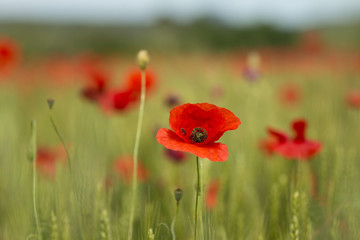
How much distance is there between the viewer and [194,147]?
0.48 m

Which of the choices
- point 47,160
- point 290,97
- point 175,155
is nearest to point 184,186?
point 175,155

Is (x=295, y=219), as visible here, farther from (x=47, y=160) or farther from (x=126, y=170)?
(x=47, y=160)

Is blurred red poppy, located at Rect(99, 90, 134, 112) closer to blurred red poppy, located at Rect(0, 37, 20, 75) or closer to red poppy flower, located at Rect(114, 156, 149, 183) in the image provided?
red poppy flower, located at Rect(114, 156, 149, 183)

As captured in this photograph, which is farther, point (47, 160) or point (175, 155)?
point (47, 160)

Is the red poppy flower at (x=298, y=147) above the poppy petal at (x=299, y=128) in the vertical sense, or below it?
below

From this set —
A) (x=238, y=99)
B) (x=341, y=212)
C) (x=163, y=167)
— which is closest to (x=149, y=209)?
(x=341, y=212)

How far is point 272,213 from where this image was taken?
705 millimetres

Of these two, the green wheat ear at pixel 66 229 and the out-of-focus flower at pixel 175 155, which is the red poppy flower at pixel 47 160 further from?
the green wheat ear at pixel 66 229

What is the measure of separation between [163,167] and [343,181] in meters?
0.56

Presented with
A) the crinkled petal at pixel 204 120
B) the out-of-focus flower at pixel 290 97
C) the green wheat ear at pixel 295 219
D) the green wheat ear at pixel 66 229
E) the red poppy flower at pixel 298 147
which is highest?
the out-of-focus flower at pixel 290 97

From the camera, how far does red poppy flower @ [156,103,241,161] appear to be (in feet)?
1.57

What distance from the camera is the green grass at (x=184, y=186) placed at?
2.02ft

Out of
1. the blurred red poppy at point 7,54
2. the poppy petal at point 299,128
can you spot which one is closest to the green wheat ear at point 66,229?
the poppy petal at point 299,128

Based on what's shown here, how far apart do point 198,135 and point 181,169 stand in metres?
0.58
